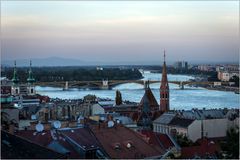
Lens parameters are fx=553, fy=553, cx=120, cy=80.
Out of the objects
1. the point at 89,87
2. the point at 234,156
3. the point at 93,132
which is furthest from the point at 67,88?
the point at 234,156

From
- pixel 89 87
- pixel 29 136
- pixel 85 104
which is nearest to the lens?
pixel 29 136

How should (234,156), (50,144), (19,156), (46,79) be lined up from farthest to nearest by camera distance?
(46,79) → (50,144) → (234,156) → (19,156)

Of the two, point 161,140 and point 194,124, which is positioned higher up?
point 161,140

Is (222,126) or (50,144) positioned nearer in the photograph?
(50,144)

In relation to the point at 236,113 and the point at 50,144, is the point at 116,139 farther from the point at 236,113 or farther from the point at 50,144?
the point at 236,113

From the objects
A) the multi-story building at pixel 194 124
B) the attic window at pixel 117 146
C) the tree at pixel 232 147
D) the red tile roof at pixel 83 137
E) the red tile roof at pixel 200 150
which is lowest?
the multi-story building at pixel 194 124

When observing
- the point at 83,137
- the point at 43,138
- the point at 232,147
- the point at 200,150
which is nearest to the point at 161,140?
the point at 200,150

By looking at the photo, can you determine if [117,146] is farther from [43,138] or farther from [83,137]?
[43,138]

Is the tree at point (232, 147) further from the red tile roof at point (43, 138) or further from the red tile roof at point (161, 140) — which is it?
the red tile roof at point (161, 140)

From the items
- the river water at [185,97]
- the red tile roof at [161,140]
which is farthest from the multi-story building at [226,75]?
the red tile roof at [161,140]
